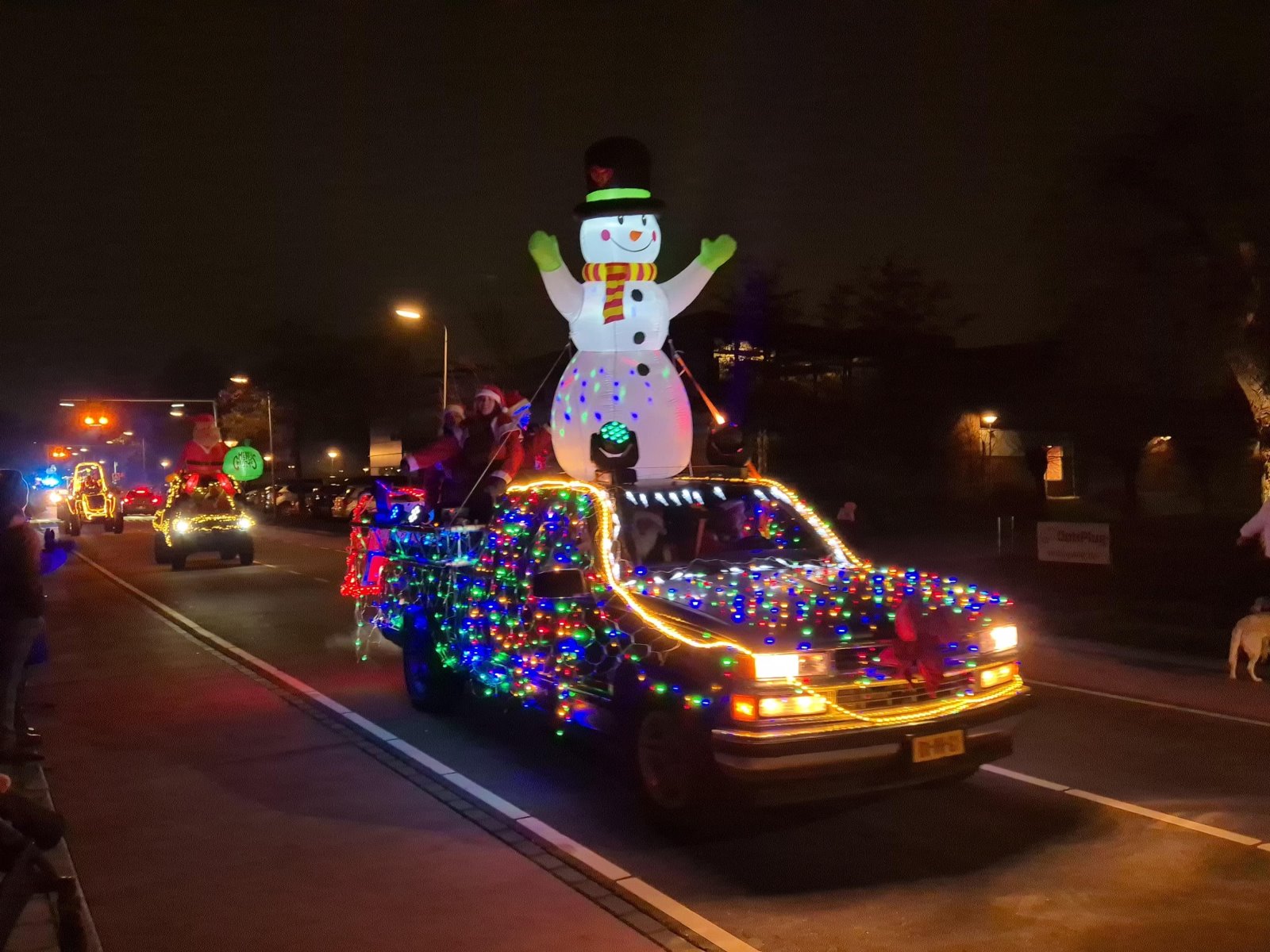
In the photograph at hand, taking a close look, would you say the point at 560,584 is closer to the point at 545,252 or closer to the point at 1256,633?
the point at 545,252

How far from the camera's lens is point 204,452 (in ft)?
82.5

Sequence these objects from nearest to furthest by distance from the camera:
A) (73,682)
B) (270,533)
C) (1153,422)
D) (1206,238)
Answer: (73,682) < (1206,238) < (1153,422) < (270,533)

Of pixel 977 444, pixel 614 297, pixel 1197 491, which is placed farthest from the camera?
pixel 977 444

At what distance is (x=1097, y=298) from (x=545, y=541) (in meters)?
9.71

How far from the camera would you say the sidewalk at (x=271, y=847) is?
4973mm

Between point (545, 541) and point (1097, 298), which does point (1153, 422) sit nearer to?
point (1097, 298)

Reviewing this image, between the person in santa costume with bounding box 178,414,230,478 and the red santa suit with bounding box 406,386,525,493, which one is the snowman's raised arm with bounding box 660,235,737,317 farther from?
the person in santa costume with bounding box 178,414,230,478

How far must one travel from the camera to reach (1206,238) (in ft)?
45.7

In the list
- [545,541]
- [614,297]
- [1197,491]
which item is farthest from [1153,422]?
[1197,491]

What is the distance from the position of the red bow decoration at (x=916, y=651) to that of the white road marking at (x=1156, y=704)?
4228 millimetres

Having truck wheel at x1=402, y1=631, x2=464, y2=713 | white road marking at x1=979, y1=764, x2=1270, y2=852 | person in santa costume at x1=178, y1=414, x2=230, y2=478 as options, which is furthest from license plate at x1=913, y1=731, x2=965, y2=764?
person in santa costume at x1=178, y1=414, x2=230, y2=478

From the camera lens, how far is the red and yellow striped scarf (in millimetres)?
9633

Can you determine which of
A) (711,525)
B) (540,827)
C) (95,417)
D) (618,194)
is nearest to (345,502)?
(95,417)

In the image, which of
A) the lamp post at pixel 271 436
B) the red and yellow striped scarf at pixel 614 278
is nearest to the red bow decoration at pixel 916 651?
the red and yellow striped scarf at pixel 614 278
